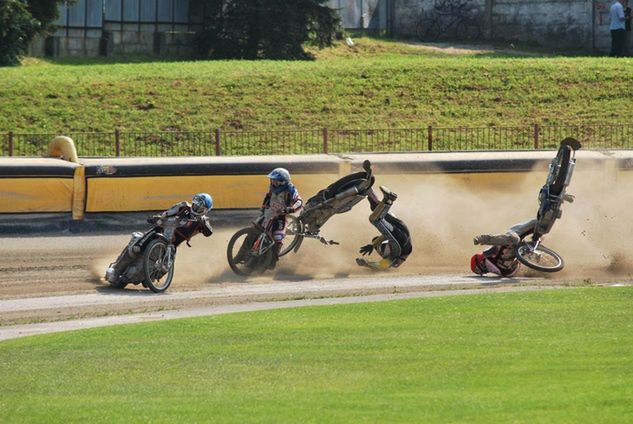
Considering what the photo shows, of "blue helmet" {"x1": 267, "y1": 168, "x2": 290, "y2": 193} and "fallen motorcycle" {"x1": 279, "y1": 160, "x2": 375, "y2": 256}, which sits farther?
"fallen motorcycle" {"x1": 279, "y1": 160, "x2": 375, "y2": 256}

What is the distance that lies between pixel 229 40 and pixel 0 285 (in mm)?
22108

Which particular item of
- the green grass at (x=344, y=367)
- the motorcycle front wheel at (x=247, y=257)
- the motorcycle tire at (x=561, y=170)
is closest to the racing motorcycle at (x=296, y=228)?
the motorcycle front wheel at (x=247, y=257)

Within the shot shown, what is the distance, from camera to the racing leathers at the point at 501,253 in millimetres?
18578

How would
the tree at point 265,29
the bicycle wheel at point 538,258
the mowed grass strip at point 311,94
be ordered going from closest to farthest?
the bicycle wheel at point 538,258 → the mowed grass strip at point 311,94 → the tree at point 265,29

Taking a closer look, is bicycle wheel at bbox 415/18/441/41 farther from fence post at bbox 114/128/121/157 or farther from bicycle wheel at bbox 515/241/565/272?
bicycle wheel at bbox 515/241/565/272

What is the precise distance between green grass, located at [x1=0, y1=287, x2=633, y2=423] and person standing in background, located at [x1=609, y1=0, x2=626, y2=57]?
27515mm

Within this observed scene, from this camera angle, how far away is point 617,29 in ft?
136

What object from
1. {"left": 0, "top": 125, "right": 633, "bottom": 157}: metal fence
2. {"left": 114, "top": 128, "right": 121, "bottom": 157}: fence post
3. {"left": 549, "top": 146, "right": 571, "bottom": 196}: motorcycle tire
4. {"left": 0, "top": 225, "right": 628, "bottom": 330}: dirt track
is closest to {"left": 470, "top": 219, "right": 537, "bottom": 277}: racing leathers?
{"left": 0, "top": 225, "right": 628, "bottom": 330}: dirt track

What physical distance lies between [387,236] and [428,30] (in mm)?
26792

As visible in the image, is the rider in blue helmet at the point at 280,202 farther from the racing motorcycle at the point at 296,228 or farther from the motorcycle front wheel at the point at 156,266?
the motorcycle front wheel at the point at 156,266

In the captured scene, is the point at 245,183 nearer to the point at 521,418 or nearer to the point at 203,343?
the point at 203,343

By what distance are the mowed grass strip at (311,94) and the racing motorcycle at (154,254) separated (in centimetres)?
1241

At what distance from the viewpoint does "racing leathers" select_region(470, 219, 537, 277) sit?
1858cm

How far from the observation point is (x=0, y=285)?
17.9 m
